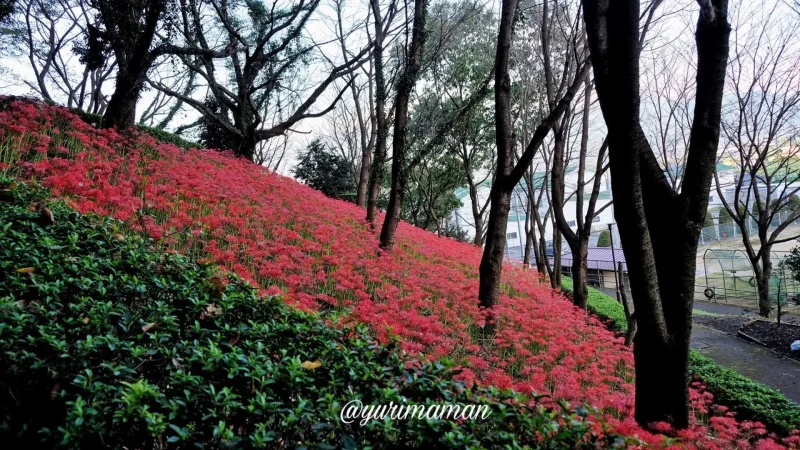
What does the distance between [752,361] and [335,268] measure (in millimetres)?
7995

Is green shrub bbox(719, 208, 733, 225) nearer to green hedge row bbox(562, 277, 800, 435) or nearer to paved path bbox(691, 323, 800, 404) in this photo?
paved path bbox(691, 323, 800, 404)

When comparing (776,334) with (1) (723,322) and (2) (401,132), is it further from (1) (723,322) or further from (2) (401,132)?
(2) (401,132)

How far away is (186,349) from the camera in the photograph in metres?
1.79

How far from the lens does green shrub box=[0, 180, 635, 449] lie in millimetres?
1375

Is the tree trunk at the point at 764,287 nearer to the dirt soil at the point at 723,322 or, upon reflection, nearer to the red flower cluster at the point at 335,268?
the dirt soil at the point at 723,322

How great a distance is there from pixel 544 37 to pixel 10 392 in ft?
27.0

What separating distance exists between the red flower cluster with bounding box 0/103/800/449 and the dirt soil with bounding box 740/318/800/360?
168 inches

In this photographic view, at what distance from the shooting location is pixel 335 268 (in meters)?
5.94

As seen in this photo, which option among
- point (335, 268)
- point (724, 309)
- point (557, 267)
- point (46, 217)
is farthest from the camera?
point (724, 309)

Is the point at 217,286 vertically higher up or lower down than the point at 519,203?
lower down

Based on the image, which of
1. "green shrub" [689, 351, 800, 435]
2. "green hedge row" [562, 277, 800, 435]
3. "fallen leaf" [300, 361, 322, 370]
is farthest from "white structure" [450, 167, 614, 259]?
"fallen leaf" [300, 361, 322, 370]

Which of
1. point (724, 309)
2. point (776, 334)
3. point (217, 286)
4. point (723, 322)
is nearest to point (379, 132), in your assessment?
point (217, 286)

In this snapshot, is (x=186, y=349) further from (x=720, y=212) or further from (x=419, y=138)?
(x=720, y=212)

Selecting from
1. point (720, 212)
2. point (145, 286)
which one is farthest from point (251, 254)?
point (720, 212)
